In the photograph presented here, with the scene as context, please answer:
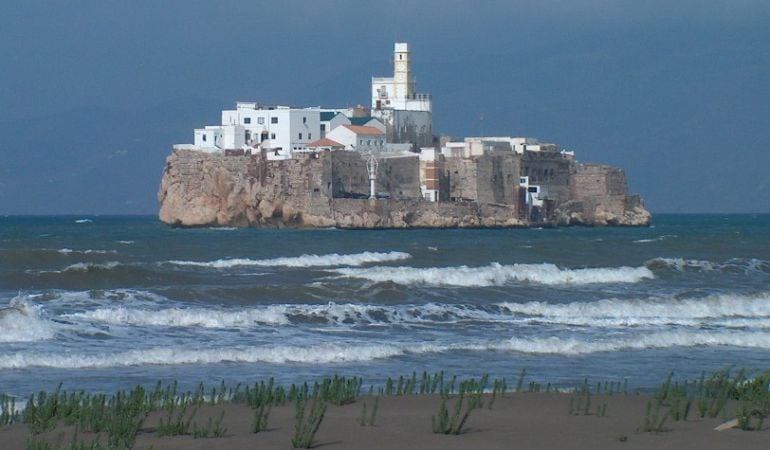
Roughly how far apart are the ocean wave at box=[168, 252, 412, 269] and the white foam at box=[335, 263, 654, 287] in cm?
343

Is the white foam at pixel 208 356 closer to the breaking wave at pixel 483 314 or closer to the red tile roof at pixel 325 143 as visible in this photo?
the breaking wave at pixel 483 314

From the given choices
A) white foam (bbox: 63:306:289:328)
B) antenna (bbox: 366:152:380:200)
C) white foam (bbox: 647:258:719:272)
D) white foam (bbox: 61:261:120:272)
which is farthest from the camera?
antenna (bbox: 366:152:380:200)

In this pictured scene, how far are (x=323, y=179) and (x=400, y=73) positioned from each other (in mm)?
18499

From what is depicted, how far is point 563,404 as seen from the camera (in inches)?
545

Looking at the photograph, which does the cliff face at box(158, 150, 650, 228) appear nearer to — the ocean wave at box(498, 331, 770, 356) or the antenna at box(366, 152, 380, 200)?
the antenna at box(366, 152, 380, 200)

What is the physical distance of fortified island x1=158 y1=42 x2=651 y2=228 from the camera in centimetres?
7150

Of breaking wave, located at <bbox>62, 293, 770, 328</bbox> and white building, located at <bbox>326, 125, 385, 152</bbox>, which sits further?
white building, located at <bbox>326, 125, 385, 152</bbox>

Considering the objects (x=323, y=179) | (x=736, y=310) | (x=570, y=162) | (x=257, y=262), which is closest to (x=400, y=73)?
(x=570, y=162)

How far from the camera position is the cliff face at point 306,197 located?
70.9m

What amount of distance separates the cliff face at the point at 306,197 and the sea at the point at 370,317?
21513 millimetres

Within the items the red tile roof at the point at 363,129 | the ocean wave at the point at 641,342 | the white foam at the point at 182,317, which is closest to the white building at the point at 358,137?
the red tile roof at the point at 363,129

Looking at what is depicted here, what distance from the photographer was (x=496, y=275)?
3719cm

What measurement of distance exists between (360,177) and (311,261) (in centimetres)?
2906

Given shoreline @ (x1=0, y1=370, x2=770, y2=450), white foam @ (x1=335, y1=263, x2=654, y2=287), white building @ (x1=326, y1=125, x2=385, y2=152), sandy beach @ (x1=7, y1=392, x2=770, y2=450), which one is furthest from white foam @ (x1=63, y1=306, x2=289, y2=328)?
white building @ (x1=326, y1=125, x2=385, y2=152)
